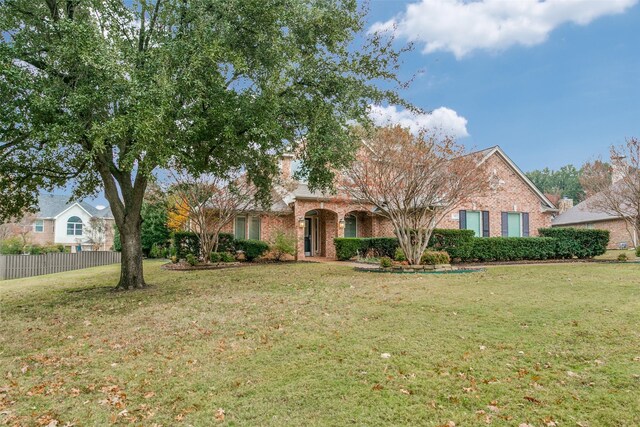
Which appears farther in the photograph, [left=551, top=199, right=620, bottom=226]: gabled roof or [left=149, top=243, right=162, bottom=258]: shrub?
[left=551, top=199, right=620, bottom=226]: gabled roof

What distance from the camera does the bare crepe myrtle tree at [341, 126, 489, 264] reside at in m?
13.6

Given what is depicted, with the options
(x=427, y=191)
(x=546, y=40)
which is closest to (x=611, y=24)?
(x=546, y=40)

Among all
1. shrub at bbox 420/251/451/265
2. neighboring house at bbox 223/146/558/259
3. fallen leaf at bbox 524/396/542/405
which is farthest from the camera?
neighboring house at bbox 223/146/558/259

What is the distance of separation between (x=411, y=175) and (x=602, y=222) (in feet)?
88.2

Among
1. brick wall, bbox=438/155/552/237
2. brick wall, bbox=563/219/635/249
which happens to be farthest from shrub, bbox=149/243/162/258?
brick wall, bbox=563/219/635/249

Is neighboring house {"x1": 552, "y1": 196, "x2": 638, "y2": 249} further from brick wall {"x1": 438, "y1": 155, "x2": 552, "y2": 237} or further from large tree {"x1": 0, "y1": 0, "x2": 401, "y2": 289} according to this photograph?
large tree {"x1": 0, "y1": 0, "x2": 401, "y2": 289}

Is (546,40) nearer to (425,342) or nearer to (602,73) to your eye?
(602,73)

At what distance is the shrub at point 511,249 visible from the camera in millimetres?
18500

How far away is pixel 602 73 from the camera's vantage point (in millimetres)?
16734

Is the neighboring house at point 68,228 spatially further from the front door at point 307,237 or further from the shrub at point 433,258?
the shrub at point 433,258

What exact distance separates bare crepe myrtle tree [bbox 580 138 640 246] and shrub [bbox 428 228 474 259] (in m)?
7.09

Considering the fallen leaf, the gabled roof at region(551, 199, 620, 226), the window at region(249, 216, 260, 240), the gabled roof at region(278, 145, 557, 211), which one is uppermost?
the gabled roof at region(278, 145, 557, 211)

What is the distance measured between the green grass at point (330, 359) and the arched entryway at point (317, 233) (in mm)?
13034

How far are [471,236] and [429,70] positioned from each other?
8.85 metres
